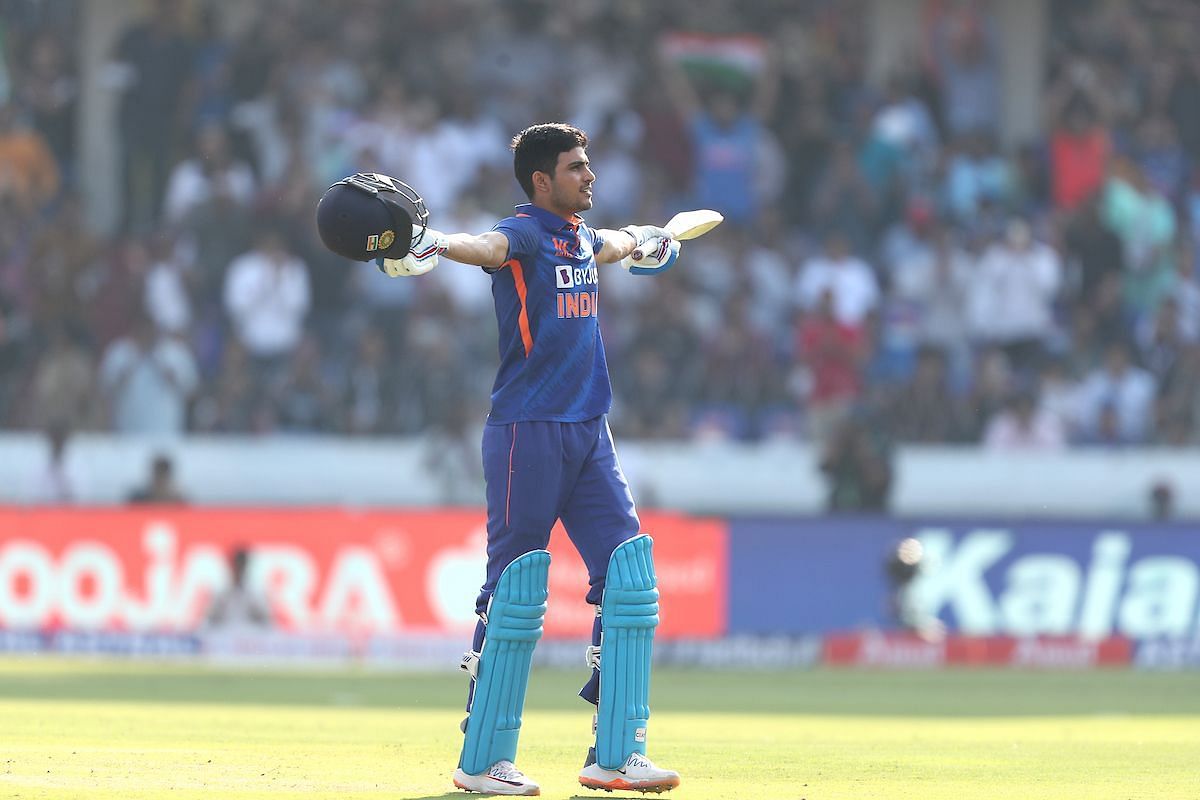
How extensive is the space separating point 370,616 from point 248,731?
7562 mm

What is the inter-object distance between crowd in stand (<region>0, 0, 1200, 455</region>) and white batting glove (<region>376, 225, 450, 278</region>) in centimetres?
1166

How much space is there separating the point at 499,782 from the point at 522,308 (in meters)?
1.74

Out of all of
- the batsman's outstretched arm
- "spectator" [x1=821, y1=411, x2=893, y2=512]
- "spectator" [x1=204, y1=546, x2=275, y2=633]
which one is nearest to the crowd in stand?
"spectator" [x1=821, y1=411, x2=893, y2=512]

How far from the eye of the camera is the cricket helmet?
23.2ft

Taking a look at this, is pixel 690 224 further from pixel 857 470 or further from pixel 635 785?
pixel 857 470

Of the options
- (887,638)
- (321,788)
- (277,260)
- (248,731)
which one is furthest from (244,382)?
(321,788)

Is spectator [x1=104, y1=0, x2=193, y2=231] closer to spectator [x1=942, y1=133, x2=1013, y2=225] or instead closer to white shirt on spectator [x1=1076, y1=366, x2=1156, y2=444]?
spectator [x1=942, y1=133, x2=1013, y2=225]

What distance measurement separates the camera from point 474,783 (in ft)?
24.7

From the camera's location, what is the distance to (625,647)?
7.68 metres

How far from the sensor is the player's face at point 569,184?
25.4 feet

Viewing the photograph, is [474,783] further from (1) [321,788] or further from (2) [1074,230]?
(2) [1074,230]

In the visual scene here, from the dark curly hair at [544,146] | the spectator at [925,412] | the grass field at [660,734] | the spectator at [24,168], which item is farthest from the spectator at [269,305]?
the dark curly hair at [544,146]

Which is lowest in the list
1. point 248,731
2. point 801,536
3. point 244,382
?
point 248,731

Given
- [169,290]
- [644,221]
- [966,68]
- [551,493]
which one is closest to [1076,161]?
[966,68]
